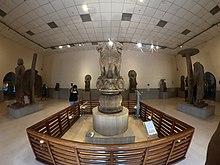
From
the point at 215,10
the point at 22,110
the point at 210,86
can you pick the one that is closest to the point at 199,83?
the point at 215,10

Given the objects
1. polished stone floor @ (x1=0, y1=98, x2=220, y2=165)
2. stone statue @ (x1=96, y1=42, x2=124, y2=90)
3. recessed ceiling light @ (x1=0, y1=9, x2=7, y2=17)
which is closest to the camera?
polished stone floor @ (x1=0, y1=98, x2=220, y2=165)

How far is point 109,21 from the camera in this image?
552 centimetres

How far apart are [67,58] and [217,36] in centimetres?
1044

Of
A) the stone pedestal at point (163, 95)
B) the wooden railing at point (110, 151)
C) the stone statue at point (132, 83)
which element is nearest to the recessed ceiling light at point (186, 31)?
the stone statue at point (132, 83)

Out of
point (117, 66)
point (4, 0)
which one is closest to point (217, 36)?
point (117, 66)

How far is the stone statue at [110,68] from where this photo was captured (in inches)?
126

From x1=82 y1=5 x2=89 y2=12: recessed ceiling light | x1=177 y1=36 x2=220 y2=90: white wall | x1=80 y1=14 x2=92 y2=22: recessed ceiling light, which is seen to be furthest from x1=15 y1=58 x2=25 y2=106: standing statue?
x1=177 y1=36 x2=220 y2=90: white wall

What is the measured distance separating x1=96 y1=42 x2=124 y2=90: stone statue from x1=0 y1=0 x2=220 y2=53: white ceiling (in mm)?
2368

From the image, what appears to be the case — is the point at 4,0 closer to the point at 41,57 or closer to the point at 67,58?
the point at 67,58

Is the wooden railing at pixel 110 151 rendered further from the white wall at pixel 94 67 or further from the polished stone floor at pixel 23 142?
the white wall at pixel 94 67

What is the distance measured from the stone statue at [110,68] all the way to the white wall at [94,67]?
6042mm

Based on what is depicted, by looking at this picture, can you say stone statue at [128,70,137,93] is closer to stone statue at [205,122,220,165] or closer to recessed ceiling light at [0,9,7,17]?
recessed ceiling light at [0,9,7,17]

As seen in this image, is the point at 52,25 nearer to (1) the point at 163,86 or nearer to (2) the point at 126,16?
(2) the point at 126,16

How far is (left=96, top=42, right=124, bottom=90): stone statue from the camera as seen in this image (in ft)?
10.5
